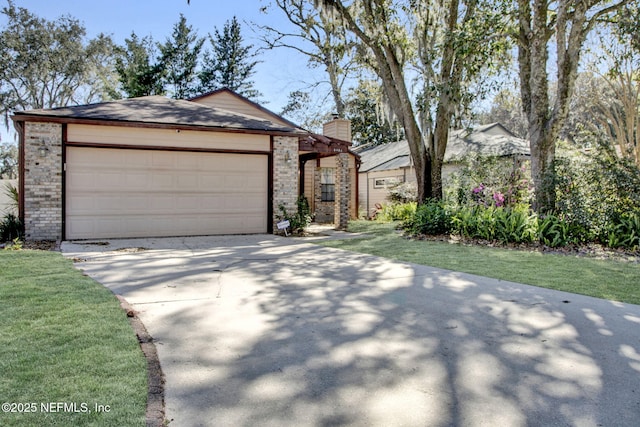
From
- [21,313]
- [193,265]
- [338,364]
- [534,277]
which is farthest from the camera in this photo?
[193,265]

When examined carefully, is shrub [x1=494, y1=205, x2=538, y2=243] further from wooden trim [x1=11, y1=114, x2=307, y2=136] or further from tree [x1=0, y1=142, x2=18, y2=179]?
tree [x1=0, y1=142, x2=18, y2=179]

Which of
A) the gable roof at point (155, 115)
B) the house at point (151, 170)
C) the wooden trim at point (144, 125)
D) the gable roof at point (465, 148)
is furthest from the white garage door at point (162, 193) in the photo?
the gable roof at point (465, 148)

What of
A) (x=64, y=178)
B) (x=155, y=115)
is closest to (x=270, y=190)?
(x=155, y=115)

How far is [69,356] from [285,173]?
9.02 meters

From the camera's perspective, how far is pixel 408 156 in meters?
20.3

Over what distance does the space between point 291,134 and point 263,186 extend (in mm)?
1602

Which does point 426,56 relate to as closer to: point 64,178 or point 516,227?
point 516,227

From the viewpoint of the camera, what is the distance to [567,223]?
8.92m

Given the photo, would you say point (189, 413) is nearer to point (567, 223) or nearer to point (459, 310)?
point (459, 310)

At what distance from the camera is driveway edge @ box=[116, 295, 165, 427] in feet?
7.21

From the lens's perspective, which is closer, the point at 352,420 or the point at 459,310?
the point at 352,420

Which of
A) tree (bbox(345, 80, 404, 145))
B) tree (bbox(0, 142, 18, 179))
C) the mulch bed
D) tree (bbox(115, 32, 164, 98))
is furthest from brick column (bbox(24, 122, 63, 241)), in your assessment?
tree (bbox(0, 142, 18, 179))

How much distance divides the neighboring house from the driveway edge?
15376 millimetres

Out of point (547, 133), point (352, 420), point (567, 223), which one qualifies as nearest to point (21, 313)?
point (352, 420)
